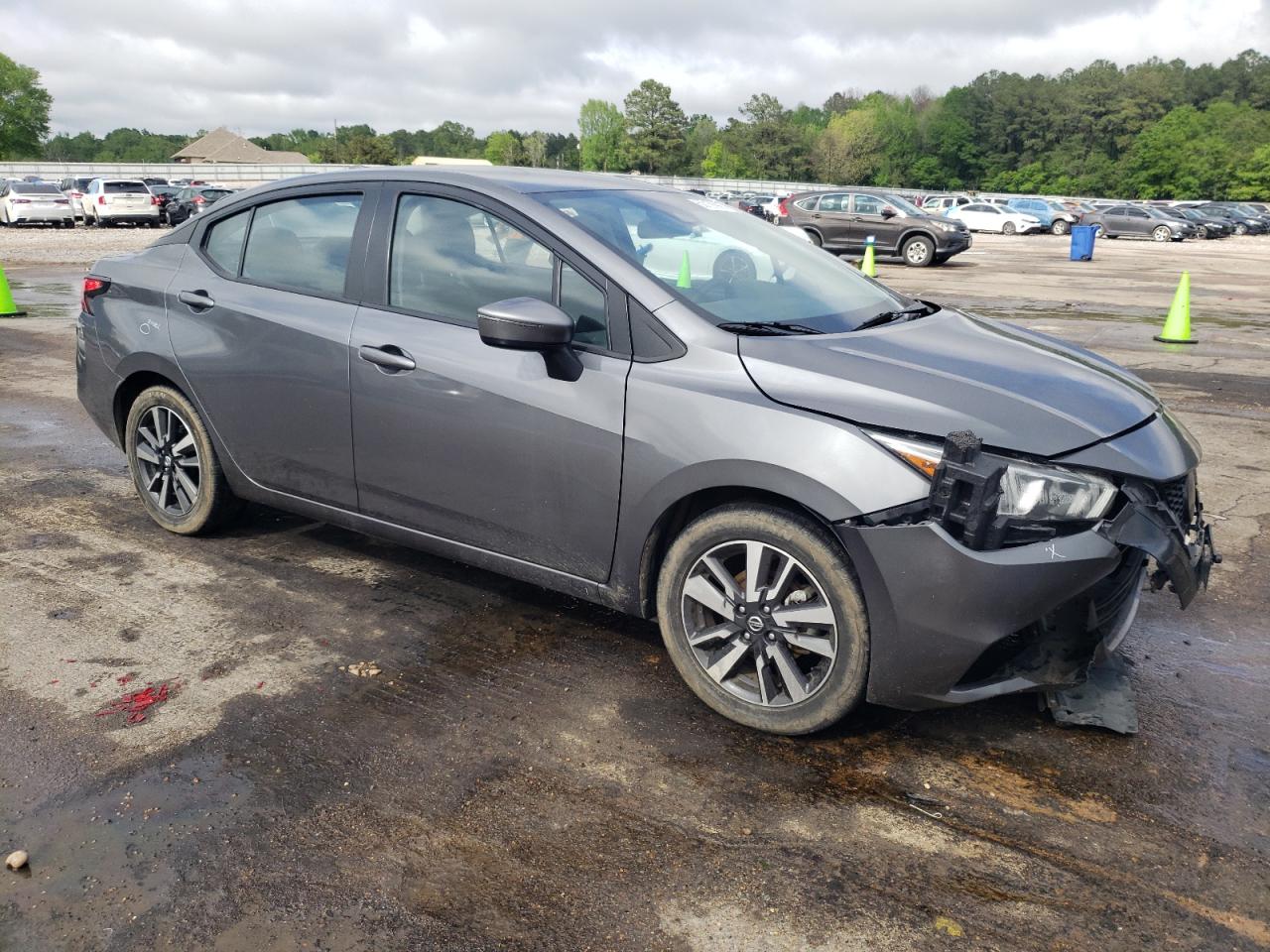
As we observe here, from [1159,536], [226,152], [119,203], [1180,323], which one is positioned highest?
[226,152]

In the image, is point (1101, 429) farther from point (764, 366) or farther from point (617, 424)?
point (617, 424)

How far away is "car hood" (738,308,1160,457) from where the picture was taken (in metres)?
2.99

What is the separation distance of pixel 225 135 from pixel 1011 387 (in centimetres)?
15283

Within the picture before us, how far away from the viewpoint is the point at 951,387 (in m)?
3.14

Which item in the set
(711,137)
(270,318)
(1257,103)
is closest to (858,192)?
(270,318)

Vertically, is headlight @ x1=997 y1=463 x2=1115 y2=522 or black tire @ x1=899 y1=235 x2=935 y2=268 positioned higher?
headlight @ x1=997 y1=463 x2=1115 y2=522

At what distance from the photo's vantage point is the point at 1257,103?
109562 millimetres

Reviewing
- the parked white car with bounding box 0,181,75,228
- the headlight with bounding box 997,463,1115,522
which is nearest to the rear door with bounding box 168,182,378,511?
the headlight with bounding box 997,463,1115,522

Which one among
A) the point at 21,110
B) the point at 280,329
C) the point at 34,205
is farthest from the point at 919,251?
the point at 21,110

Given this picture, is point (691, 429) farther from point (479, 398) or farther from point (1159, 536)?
point (1159, 536)

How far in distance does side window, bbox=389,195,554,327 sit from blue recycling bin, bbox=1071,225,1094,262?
28140mm

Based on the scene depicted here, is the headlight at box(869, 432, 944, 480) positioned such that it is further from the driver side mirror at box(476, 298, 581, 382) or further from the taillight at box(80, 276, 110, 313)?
the taillight at box(80, 276, 110, 313)

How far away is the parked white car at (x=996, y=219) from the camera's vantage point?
45500 millimetres

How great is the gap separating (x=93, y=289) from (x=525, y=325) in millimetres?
2893
